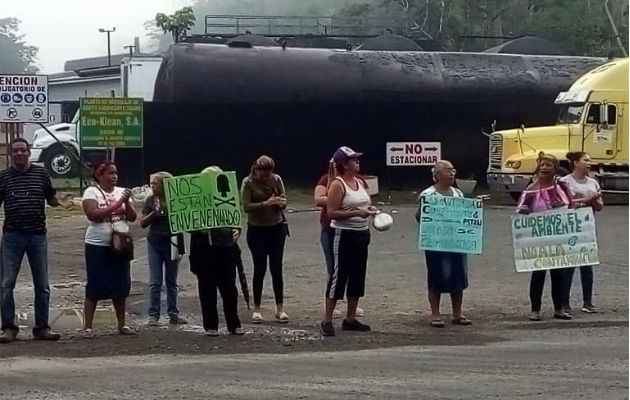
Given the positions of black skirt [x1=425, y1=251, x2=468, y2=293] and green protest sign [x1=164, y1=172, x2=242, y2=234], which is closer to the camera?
green protest sign [x1=164, y1=172, x2=242, y2=234]

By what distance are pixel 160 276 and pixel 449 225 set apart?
2879 millimetres

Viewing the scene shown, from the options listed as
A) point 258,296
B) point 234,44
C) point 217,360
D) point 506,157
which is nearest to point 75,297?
point 258,296

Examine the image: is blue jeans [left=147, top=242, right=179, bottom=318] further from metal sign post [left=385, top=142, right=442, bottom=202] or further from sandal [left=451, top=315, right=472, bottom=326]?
metal sign post [left=385, top=142, right=442, bottom=202]

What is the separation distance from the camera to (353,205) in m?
10.2

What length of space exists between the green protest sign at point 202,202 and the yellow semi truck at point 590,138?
15.4m

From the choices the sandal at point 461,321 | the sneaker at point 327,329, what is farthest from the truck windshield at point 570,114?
the sneaker at point 327,329

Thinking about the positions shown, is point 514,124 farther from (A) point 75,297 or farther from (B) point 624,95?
(A) point 75,297

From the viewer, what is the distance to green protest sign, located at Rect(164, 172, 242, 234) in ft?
33.8

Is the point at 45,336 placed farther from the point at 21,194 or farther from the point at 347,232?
the point at 347,232

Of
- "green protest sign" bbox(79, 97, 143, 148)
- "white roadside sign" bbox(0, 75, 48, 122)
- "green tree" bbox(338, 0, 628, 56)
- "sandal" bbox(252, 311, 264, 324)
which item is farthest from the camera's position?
"green tree" bbox(338, 0, 628, 56)

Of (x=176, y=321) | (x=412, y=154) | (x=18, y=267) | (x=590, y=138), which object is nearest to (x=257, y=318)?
(x=176, y=321)

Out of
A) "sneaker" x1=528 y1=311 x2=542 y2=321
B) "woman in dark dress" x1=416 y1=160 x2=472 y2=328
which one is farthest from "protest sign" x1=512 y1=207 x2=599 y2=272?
"woman in dark dress" x1=416 y1=160 x2=472 y2=328

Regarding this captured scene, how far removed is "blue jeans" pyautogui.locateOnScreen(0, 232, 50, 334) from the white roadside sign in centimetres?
1276

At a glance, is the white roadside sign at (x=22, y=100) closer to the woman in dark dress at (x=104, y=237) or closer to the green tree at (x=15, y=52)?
the woman in dark dress at (x=104, y=237)
